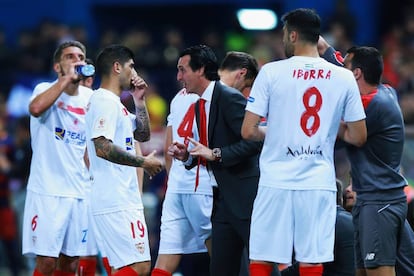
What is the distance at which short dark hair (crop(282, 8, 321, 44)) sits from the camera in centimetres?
900

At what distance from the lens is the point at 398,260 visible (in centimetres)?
1010

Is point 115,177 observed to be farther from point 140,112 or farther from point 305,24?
point 305,24

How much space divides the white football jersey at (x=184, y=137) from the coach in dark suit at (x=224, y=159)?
26.2 inches

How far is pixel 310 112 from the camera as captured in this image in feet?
29.3

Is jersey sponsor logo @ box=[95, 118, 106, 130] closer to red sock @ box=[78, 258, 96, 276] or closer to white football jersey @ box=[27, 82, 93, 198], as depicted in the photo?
white football jersey @ box=[27, 82, 93, 198]

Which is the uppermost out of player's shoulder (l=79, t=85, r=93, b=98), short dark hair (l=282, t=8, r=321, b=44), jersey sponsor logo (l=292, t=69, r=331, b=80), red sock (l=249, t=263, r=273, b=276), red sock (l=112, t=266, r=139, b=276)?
short dark hair (l=282, t=8, r=321, b=44)

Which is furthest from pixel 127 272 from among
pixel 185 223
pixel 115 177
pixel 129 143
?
pixel 185 223

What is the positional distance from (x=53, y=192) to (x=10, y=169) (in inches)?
204

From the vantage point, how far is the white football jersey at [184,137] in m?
10.8

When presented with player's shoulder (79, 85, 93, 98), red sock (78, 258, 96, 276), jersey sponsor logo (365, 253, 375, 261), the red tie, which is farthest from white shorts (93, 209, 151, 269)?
jersey sponsor logo (365, 253, 375, 261)

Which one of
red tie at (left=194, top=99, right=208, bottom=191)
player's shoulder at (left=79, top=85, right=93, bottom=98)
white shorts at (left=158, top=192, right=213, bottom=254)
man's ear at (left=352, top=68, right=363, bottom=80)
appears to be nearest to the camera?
man's ear at (left=352, top=68, right=363, bottom=80)

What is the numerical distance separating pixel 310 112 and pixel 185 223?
2.41 meters

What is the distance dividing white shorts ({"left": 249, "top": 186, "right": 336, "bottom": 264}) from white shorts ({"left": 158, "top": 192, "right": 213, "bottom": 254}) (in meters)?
1.73

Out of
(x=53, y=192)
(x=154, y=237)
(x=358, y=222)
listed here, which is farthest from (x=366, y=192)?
(x=154, y=237)
